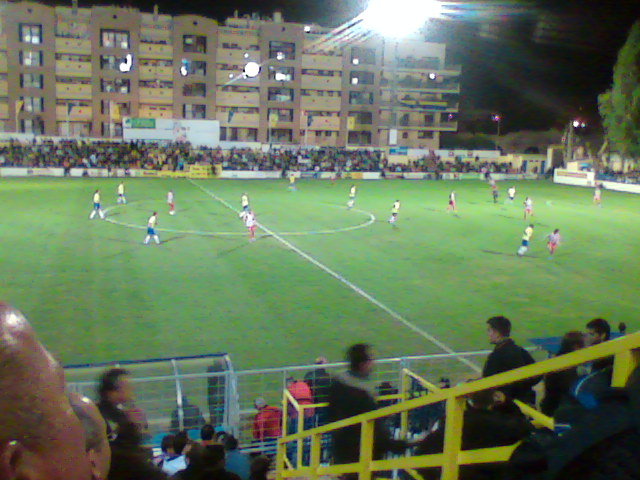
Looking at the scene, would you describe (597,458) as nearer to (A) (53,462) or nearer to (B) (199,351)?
(A) (53,462)

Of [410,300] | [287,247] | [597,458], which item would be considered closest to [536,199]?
[287,247]

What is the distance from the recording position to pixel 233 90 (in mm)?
71625

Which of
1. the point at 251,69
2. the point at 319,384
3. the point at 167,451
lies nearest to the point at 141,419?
the point at 167,451

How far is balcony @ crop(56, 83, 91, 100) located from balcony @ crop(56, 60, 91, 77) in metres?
1.17

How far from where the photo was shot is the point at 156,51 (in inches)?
2712

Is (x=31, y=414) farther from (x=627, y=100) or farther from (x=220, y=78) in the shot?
(x=220, y=78)

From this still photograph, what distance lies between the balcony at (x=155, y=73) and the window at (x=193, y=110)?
354cm

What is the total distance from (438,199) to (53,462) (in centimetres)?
4352

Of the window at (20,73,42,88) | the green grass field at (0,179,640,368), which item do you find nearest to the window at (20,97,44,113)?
the window at (20,73,42,88)

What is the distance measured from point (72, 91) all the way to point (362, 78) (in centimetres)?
3375

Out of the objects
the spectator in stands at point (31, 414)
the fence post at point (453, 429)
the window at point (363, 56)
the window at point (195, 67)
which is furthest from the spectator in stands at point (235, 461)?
the window at point (363, 56)

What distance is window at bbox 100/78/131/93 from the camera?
67938 millimetres

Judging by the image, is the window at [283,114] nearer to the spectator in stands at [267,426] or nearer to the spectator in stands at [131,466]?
the spectator in stands at [267,426]

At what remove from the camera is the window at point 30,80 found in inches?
→ 2581
